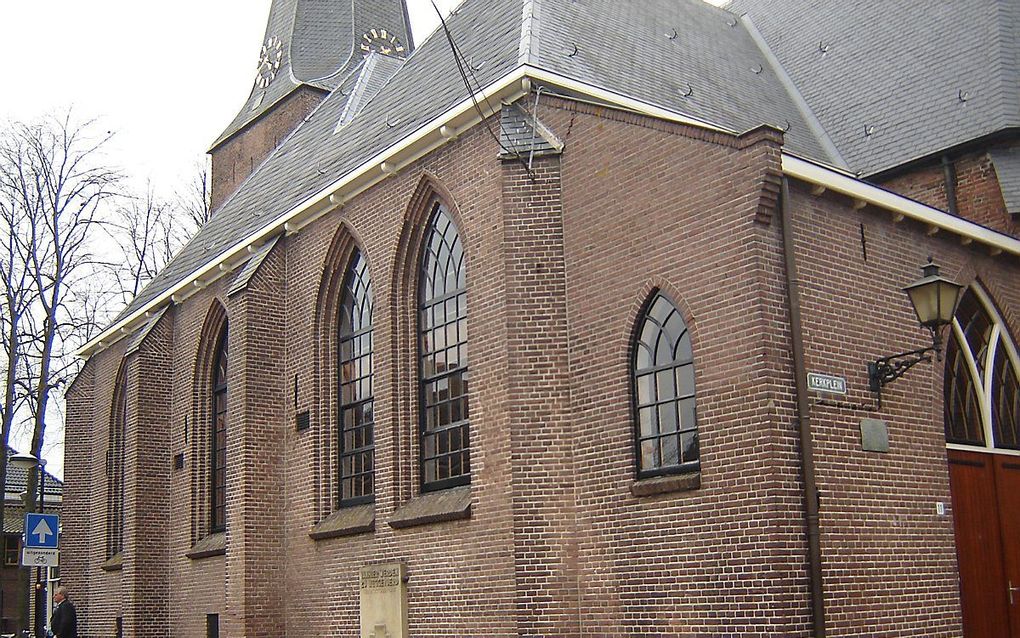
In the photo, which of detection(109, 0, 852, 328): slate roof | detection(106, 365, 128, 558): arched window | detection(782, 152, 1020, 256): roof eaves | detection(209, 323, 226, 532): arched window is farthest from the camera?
detection(106, 365, 128, 558): arched window

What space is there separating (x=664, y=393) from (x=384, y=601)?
5.16 m

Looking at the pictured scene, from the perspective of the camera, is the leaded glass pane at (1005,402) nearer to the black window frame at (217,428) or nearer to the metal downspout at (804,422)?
the metal downspout at (804,422)

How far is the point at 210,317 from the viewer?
827 inches

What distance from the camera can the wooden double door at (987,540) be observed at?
40.0ft

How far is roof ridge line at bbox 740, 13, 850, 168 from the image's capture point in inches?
732

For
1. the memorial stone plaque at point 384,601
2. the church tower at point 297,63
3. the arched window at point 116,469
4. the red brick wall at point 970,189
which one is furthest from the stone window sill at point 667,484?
the church tower at point 297,63

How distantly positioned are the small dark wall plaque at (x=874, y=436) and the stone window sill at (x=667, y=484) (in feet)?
5.72

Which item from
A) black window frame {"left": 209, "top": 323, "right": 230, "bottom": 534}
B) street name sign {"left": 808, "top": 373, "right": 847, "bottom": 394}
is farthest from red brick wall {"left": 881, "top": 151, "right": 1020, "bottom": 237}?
black window frame {"left": 209, "top": 323, "right": 230, "bottom": 534}

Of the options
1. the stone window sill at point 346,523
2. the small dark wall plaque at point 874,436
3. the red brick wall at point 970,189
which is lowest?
the stone window sill at point 346,523

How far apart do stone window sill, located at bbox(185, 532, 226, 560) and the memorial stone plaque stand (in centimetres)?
480

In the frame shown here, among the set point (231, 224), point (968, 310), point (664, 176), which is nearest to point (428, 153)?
point (664, 176)

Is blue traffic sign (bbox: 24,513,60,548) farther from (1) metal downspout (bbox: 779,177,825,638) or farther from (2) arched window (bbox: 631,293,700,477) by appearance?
(1) metal downspout (bbox: 779,177,825,638)

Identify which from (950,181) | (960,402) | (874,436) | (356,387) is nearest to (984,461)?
(960,402)

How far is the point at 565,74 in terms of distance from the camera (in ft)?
46.0
